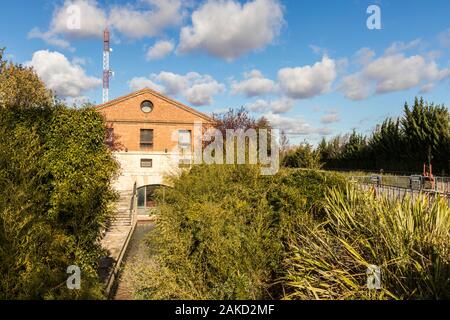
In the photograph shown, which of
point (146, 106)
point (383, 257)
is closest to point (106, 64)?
point (146, 106)

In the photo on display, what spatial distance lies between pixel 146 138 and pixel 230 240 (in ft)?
73.0

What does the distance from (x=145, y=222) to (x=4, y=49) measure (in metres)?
14.6

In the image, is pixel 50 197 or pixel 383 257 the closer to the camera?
pixel 383 257

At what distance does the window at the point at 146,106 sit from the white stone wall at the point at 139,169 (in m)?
4.80

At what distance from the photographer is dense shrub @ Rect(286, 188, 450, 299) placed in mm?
4160

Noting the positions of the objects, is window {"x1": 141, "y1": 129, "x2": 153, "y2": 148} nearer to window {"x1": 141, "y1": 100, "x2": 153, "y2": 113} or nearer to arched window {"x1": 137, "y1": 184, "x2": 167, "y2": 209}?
window {"x1": 141, "y1": 100, "x2": 153, "y2": 113}

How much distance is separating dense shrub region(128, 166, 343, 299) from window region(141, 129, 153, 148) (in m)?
18.4

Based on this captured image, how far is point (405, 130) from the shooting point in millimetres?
31172

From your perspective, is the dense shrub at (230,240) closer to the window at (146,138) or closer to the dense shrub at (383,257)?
the dense shrub at (383,257)

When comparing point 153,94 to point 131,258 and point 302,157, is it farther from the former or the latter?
point 302,157

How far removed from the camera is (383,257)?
4578 mm

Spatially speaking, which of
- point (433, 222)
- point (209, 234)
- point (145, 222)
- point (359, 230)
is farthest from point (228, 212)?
point (145, 222)

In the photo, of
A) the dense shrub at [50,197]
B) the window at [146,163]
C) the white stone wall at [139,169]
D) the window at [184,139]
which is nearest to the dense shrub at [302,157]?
the window at [184,139]
